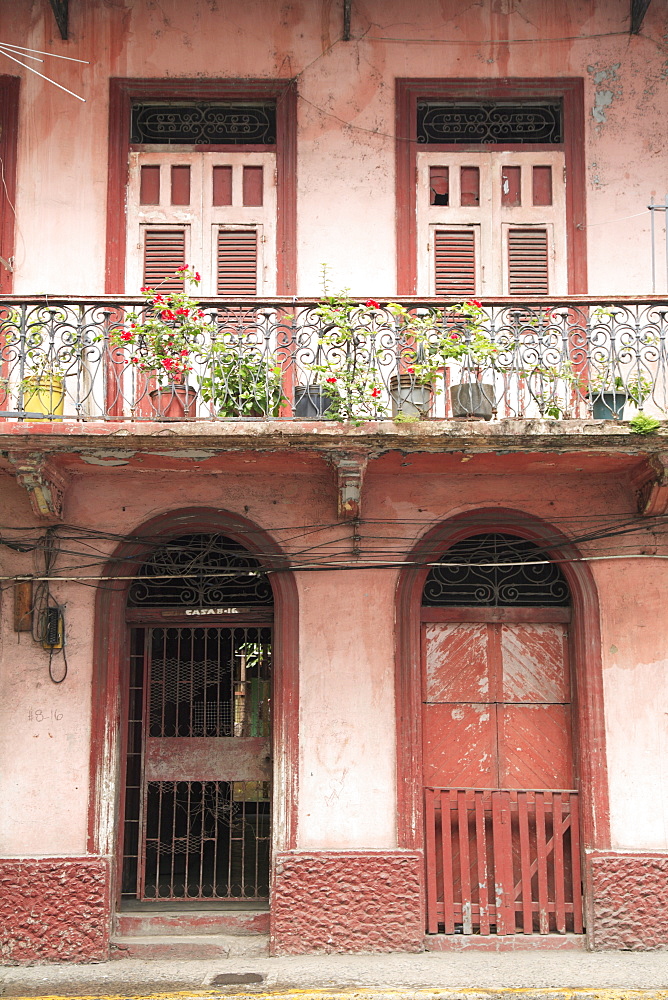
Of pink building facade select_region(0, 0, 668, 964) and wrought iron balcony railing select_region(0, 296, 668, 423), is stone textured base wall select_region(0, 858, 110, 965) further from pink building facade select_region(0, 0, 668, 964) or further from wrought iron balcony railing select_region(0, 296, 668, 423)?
wrought iron balcony railing select_region(0, 296, 668, 423)

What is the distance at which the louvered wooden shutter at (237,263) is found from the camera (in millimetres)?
9008

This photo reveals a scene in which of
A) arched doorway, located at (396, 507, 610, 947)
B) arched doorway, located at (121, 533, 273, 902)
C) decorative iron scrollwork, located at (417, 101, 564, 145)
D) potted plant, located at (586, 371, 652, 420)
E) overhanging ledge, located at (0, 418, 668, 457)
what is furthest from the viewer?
decorative iron scrollwork, located at (417, 101, 564, 145)

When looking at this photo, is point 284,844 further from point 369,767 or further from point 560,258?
point 560,258

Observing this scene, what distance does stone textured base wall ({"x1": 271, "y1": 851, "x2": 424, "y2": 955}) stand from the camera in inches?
305

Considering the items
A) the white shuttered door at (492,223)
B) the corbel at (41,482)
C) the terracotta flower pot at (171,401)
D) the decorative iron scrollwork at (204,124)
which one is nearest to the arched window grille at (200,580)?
the corbel at (41,482)

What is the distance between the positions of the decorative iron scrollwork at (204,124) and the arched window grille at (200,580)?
3.88 metres

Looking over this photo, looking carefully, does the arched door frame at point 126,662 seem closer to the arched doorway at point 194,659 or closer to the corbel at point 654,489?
the arched doorway at point 194,659

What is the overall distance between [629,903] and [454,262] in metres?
5.83

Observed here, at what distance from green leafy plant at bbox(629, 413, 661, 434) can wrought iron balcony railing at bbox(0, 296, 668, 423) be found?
478 millimetres

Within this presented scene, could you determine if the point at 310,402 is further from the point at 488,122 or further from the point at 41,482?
the point at 488,122

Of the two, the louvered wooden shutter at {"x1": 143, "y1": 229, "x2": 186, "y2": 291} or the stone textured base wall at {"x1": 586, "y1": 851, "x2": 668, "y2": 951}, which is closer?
the stone textured base wall at {"x1": 586, "y1": 851, "x2": 668, "y2": 951}

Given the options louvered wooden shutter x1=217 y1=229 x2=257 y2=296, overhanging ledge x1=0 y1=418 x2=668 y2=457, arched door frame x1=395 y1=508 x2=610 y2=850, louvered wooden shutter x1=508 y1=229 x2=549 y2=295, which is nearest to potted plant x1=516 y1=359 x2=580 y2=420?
overhanging ledge x1=0 y1=418 x2=668 y2=457

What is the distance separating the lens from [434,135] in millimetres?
9250

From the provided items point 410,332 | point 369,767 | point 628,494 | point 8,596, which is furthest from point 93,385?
point 628,494
